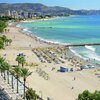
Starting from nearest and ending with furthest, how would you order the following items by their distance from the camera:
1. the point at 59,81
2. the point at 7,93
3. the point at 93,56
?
the point at 7,93, the point at 59,81, the point at 93,56

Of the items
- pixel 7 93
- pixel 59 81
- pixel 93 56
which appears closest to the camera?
pixel 7 93

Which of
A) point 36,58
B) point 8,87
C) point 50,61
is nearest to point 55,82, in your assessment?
point 8,87

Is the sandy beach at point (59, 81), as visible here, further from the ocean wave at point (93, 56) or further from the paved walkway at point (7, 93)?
the ocean wave at point (93, 56)

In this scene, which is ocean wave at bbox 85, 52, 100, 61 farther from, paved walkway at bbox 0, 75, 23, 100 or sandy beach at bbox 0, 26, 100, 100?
paved walkway at bbox 0, 75, 23, 100

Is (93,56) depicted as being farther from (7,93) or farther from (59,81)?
(7,93)

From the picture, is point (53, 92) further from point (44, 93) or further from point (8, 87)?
point (8, 87)

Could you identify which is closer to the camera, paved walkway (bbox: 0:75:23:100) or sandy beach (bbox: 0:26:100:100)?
paved walkway (bbox: 0:75:23:100)

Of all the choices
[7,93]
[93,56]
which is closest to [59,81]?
[7,93]

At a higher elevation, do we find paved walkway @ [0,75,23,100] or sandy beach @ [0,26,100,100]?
paved walkway @ [0,75,23,100]

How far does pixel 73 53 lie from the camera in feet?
247

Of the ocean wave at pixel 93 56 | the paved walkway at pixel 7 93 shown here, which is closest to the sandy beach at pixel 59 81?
the paved walkway at pixel 7 93

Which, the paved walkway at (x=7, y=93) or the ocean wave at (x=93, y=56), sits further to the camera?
the ocean wave at (x=93, y=56)

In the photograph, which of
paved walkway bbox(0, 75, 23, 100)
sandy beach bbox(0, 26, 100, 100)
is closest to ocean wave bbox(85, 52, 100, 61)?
sandy beach bbox(0, 26, 100, 100)

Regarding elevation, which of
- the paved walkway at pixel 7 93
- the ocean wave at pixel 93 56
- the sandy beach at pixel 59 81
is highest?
the paved walkway at pixel 7 93
